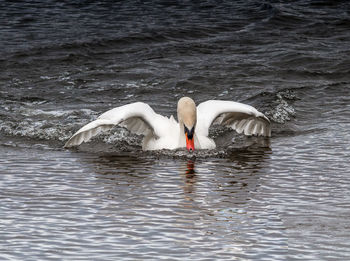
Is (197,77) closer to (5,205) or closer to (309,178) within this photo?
(309,178)

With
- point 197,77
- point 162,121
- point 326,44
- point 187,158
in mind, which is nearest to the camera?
point 187,158

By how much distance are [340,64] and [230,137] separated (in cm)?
482

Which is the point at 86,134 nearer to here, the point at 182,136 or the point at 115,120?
the point at 115,120

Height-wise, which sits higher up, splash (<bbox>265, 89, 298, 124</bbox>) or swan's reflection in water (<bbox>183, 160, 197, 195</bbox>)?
splash (<bbox>265, 89, 298, 124</bbox>)

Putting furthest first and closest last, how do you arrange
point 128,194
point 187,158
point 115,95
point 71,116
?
point 115,95
point 71,116
point 187,158
point 128,194

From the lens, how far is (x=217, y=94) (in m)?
13.2

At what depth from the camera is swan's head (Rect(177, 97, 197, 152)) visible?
890cm

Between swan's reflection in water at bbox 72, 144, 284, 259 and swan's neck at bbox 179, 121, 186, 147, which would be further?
swan's neck at bbox 179, 121, 186, 147

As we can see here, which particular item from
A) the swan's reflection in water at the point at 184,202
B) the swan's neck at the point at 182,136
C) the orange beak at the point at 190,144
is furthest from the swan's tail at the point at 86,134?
the orange beak at the point at 190,144

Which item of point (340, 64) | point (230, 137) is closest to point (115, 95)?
point (230, 137)

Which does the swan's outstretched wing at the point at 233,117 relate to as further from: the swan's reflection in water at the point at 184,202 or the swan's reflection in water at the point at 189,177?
the swan's reflection in water at the point at 189,177

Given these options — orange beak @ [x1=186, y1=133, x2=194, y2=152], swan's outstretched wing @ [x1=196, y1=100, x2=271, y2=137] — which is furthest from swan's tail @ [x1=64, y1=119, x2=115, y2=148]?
swan's outstretched wing @ [x1=196, y1=100, x2=271, y2=137]

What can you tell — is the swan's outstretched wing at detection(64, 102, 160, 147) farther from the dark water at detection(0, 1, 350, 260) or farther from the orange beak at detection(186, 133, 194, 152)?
the orange beak at detection(186, 133, 194, 152)

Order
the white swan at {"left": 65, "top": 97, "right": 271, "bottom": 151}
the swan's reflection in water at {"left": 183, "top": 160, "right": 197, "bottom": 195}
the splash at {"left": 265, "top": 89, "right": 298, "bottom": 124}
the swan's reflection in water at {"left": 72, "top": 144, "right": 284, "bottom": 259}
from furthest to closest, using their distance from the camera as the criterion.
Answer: the splash at {"left": 265, "top": 89, "right": 298, "bottom": 124}, the white swan at {"left": 65, "top": 97, "right": 271, "bottom": 151}, the swan's reflection in water at {"left": 183, "top": 160, "right": 197, "bottom": 195}, the swan's reflection in water at {"left": 72, "top": 144, "right": 284, "bottom": 259}
